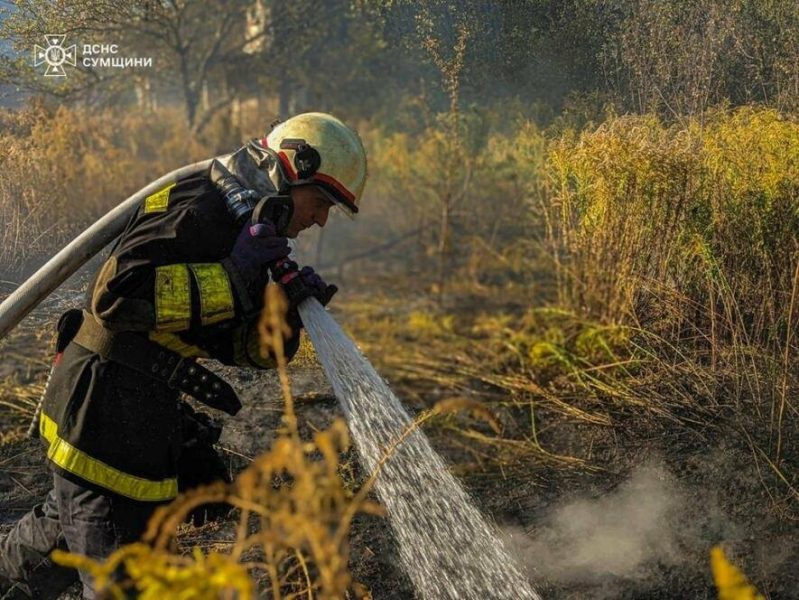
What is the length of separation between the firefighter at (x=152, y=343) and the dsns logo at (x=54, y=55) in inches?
114

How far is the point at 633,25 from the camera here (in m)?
4.06

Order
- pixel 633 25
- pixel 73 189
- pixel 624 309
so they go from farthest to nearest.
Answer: pixel 73 189, pixel 624 309, pixel 633 25

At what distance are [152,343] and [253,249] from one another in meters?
0.45

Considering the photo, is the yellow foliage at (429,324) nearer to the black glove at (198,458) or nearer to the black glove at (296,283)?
the black glove at (198,458)

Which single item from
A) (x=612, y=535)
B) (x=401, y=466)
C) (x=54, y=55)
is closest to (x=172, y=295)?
(x=401, y=466)

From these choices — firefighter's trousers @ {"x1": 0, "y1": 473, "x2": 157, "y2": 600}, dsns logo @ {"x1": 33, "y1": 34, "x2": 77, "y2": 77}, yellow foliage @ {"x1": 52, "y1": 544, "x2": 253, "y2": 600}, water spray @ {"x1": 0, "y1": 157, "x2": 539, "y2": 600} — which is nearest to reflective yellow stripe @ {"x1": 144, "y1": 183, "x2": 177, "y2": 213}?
water spray @ {"x1": 0, "y1": 157, "x2": 539, "y2": 600}

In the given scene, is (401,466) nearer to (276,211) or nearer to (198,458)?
(198,458)

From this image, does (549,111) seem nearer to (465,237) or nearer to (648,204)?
(648,204)

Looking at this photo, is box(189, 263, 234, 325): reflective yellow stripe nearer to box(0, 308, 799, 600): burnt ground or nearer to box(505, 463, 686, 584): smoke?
box(0, 308, 799, 600): burnt ground

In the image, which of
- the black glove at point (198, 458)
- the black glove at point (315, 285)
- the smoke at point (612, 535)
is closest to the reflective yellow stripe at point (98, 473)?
Answer: the black glove at point (198, 458)

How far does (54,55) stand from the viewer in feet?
17.5

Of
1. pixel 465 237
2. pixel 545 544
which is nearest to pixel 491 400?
pixel 545 544

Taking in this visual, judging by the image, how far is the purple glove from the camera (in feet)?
8.34

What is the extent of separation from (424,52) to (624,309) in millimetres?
2100
